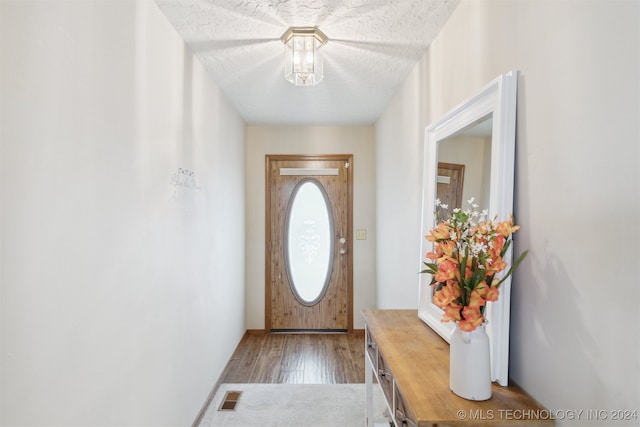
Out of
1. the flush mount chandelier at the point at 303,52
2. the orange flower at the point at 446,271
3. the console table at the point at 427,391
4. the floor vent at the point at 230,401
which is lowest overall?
the floor vent at the point at 230,401

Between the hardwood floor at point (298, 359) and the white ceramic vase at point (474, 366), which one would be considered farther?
the hardwood floor at point (298, 359)

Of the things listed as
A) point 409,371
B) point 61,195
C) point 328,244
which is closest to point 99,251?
point 61,195

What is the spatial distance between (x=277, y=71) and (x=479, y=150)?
1623mm

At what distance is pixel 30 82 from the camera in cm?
96

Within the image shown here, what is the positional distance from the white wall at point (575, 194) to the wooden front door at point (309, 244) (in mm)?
2644

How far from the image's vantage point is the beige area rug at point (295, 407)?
233cm

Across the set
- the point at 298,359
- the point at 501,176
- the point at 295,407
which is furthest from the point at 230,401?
the point at 501,176

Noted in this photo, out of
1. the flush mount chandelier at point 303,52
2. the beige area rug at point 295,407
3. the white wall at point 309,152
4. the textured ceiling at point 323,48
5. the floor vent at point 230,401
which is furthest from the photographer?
the white wall at point 309,152

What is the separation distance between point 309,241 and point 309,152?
39.7 inches

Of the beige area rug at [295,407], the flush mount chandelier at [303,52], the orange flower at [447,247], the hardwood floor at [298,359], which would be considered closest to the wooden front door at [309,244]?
the hardwood floor at [298,359]

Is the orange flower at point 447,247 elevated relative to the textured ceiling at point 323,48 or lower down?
lower down

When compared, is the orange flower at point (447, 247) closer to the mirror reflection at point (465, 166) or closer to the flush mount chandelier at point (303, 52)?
the mirror reflection at point (465, 166)

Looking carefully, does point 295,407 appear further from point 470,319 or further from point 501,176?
point 501,176

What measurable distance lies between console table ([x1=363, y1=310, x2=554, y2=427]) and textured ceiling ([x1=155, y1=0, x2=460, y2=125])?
61.8 inches
